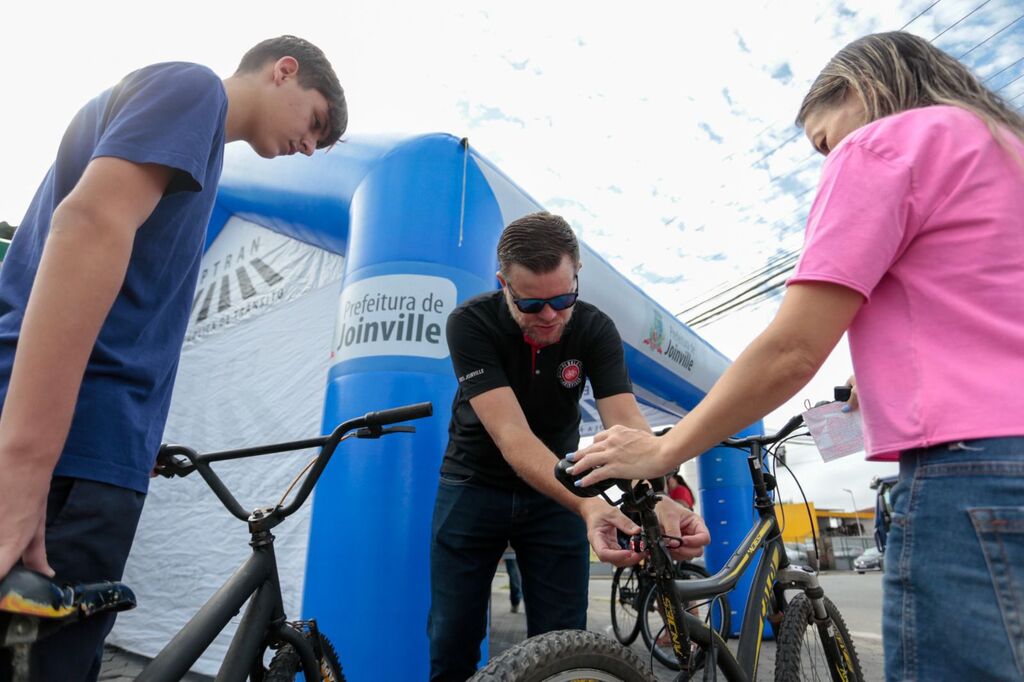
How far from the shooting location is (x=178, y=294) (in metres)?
1.13

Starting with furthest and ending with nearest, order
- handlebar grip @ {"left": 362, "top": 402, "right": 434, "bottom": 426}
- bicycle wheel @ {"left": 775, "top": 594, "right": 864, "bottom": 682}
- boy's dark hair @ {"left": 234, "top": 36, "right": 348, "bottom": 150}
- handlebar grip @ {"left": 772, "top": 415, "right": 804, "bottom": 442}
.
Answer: handlebar grip @ {"left": 772, "top": 415, "right": 804, "bottom": 442} → bicycle wheel @ {"left": 775, "top": 594, "right": 864, "bottom": 682} → handlebar grip @ {"left": 362, "top": 402, "right": 434, "bottom": 426} → boy's dark hair @ {"left": 234, "top": 36, "right": 348, "bottom": 150}

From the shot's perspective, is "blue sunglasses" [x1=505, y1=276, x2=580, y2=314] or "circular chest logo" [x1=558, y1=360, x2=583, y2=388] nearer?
"blue sunglasses" [x1=505, y1=276, x2=580, y2=314]

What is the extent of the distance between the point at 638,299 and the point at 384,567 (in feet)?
10.2

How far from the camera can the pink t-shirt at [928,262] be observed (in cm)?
82

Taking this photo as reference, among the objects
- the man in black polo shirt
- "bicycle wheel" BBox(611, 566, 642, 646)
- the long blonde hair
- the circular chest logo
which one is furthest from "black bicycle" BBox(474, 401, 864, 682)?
"bicycle wheel" BBox(611, 566, 642, 646)

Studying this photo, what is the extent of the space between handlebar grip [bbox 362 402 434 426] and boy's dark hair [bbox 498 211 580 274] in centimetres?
51

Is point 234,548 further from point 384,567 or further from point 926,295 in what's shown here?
point 926,295

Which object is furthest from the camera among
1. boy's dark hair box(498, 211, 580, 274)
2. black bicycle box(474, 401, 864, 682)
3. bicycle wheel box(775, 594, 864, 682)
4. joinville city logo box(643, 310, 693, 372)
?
joinville city logo box(643, 310, 693, 372)

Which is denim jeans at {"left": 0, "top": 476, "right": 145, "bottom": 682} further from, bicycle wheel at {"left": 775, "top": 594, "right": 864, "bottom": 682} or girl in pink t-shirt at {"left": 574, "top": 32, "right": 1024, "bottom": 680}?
bicycle wheel at {"left": 775, "top": 594, "right": 864, "bottom": 682}

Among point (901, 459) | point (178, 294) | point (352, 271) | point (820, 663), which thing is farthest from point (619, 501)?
point (352, 271)

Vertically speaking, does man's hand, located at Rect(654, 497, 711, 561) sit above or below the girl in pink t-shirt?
below

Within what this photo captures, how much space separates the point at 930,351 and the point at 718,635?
102 cm

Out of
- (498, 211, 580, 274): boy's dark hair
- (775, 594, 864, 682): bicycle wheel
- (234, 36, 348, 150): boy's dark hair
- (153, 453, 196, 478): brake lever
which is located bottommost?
(775, 594, 864, 682): bicycle wheel

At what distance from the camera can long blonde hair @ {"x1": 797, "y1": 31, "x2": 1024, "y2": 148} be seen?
3.18 ft
